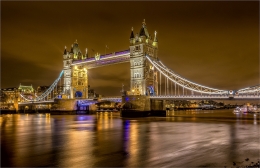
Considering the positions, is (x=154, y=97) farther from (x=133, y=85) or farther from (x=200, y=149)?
(x=200, y=149)

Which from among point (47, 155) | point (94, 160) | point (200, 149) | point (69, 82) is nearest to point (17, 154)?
point (47, 155)

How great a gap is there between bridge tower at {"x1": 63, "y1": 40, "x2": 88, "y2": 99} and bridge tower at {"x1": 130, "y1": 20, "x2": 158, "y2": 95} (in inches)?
687

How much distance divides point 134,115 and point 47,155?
88.3ft

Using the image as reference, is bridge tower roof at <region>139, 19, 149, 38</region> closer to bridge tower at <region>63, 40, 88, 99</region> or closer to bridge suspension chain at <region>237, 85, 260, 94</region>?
bridge suspension chain at <region>237, 85, 260, 94</region>

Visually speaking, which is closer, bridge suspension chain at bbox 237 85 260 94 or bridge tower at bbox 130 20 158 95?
bridge suspension chain at bbox 237 85 260 94

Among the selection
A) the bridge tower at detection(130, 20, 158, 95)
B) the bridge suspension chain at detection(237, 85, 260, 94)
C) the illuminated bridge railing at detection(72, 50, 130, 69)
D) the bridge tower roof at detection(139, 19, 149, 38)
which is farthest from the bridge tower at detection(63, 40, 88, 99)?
the bridge suspension chain at detection(237, 85, 260, 94)

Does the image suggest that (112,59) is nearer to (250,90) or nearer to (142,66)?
(142,66)

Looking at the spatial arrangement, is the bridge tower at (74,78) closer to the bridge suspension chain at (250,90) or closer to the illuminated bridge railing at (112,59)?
the illuminated bridge railing at (112,59)

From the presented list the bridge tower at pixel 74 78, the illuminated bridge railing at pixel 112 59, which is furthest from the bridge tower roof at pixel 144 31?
the bridge tower at pixel 74 78

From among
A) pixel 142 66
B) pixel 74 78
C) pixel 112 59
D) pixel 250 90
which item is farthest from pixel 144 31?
pixel 74 78

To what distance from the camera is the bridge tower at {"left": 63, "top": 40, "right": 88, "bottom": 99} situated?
5662 cm

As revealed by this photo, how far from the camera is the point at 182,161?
10.6m

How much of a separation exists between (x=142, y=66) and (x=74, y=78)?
69.0ft

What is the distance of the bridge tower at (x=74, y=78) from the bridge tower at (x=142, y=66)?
17.5 meters
